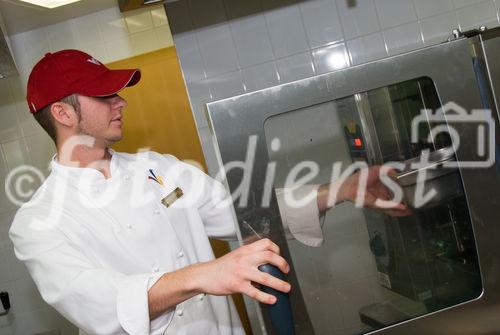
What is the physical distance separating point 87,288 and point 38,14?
184 centimetres

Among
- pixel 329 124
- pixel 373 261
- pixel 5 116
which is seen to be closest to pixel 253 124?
pixel 329 124

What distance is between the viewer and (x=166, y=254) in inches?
49.0

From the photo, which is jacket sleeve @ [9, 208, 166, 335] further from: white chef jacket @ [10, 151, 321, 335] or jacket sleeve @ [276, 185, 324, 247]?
jacket sleeve @ [276, 185, 324, 247]

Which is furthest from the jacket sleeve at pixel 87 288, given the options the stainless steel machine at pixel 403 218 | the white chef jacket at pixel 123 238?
the stainless steel machine at pixel 403 218

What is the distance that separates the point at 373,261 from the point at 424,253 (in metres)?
0.09

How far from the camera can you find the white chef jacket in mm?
925

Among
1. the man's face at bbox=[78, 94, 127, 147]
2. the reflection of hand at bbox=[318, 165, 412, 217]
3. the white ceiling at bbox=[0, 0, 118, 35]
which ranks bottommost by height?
the reflection of hand at bbox=[318, 165, 412, 217]

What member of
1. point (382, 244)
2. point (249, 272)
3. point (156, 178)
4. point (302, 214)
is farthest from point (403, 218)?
point (156, 178)

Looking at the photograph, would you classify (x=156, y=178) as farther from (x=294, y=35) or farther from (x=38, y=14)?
(x=38, y=14)

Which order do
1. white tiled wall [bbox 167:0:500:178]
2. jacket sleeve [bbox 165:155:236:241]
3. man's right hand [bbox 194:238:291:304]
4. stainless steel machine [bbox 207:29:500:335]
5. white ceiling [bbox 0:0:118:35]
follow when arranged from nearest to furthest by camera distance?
man's right hand [bbox 194:238:291:304]
stainless steel machine [bbox 207:29:500:335]
jacket sleeve [bbox 165:155:236:241]
white tiled wall [bbox 167:0:500:178]
white ceiling [bbox 0:0:118:35]

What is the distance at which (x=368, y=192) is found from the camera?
0.92 meters

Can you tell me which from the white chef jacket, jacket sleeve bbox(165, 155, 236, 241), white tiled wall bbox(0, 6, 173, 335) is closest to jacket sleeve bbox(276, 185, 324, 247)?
the white chef jacket

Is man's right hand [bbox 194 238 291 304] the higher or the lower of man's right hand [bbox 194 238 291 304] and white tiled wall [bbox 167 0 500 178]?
the lower

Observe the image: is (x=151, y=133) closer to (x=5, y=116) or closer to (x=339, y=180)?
(x=5, y=116)
